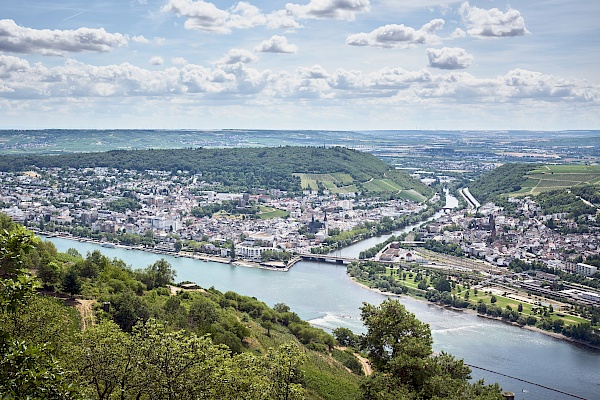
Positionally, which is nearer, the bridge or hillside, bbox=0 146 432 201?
the bridge

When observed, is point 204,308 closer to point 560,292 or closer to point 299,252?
point 560,292

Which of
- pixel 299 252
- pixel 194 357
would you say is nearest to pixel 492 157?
pixel 299 252

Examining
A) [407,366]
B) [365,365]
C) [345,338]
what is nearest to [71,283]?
[407,366]

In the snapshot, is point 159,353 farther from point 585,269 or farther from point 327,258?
point 327,258

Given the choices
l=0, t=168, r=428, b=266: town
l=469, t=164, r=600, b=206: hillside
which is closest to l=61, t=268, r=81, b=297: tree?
l=0, t=168, r=428, b=266: town

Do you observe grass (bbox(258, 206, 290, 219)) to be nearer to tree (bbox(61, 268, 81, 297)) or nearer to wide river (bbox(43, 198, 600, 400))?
wide river (bbox(43, 198, 600, 400))
